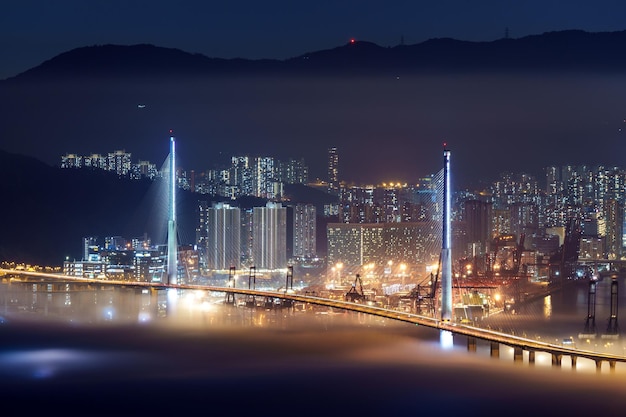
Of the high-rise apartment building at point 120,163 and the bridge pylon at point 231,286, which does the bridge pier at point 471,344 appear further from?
the high-rise apartment building at point 120,163

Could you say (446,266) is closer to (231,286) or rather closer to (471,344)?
(471,344)

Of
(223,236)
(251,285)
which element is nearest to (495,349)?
(251,285)

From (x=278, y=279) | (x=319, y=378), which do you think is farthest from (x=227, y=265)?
(x=319, y=378)

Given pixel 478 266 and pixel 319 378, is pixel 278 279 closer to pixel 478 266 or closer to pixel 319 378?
pixel 478 266

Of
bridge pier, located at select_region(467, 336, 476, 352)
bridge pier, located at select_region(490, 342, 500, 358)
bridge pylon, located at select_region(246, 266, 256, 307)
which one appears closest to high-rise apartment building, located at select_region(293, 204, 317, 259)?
bridge pylon, located at select_region(246, 266, 256, 307)

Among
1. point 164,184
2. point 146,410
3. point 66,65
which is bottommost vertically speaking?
point 146,410

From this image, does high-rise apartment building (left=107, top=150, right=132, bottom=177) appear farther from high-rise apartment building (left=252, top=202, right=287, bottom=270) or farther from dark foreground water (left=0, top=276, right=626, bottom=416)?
dark foreground water (left=0, top=276, right=626, bottom=416)

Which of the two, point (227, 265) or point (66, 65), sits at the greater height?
point (66, 65)

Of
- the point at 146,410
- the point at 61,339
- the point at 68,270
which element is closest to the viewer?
the point at 146,410
